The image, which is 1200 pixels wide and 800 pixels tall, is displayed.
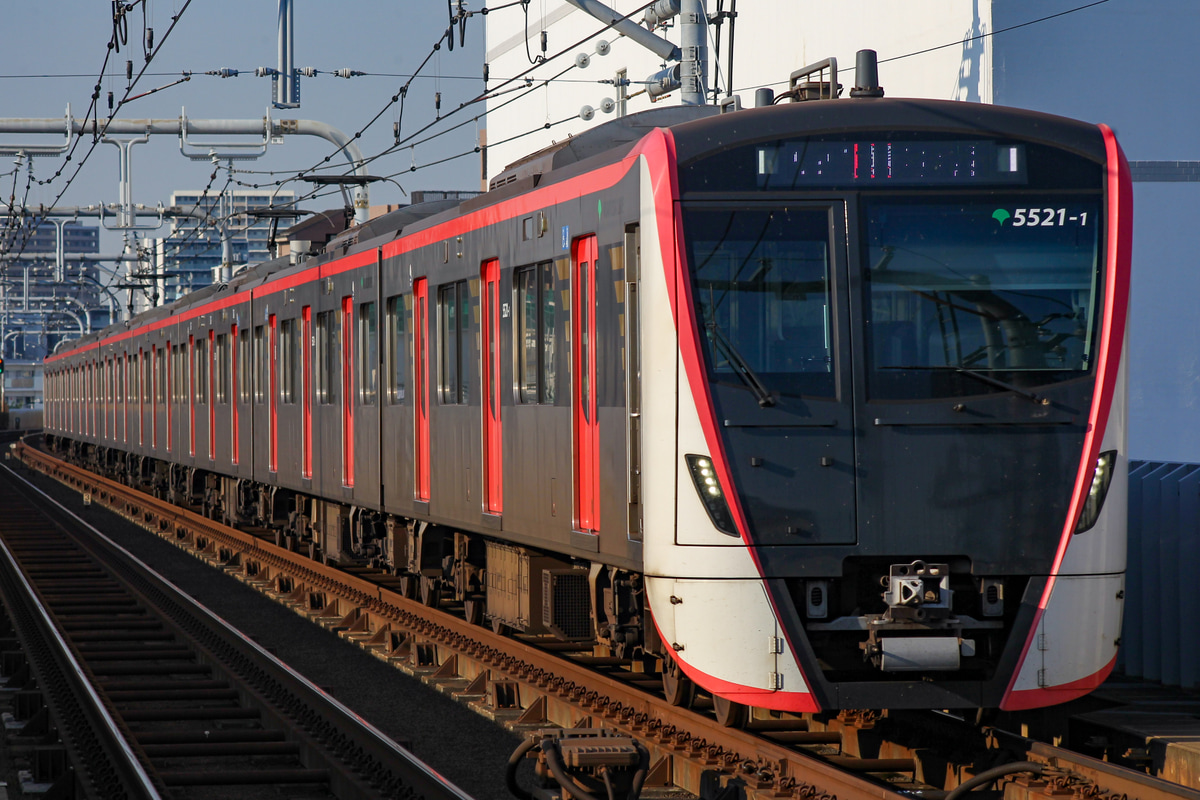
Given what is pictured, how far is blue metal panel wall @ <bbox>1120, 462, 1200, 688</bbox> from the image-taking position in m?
9.13

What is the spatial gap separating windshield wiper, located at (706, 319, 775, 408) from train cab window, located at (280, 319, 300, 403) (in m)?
10.7

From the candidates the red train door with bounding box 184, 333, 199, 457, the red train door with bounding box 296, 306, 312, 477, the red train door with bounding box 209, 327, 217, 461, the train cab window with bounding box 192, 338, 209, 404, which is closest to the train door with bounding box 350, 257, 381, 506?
the red train door with bounding box 296, 306, 312, 477

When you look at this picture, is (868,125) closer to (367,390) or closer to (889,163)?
(889,163)

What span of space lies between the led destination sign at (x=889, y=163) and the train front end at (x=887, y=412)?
10 millimetres

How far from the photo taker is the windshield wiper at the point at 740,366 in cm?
717

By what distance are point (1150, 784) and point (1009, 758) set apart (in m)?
0.98

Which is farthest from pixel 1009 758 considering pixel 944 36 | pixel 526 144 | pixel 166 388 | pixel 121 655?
pixel 526 144

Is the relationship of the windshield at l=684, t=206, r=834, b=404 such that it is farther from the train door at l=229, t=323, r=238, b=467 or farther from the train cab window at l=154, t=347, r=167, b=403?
the train cab window at l=154, t=347, r=167, b=403

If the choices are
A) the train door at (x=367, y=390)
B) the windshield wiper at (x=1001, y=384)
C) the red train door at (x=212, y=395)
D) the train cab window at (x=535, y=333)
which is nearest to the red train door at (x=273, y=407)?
the red train door at (x=212, y=395)

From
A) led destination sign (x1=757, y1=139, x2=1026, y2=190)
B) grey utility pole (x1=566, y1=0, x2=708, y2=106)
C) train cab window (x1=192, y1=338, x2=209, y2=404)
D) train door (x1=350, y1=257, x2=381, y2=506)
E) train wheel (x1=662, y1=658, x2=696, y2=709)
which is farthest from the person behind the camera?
train cab window (x1=192, y1=338, x2=209, y2=404)

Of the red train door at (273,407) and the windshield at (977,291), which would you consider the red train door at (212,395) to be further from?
the windshield at (977,291)

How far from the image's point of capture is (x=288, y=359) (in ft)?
59.1

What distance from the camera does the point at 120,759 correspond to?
8.34 metres

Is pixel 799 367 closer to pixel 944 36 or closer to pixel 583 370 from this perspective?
pixel 583 370
